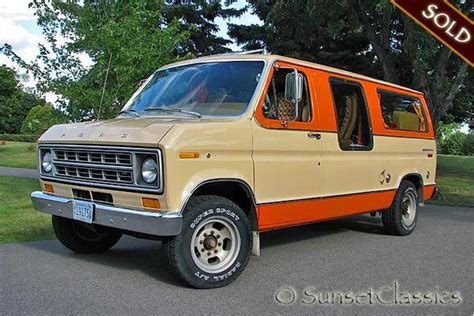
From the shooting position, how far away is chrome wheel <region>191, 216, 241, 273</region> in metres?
5.14

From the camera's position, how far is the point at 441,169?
832 inches

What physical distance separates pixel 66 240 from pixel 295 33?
44.9 feet

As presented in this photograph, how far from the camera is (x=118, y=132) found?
16.9 ft

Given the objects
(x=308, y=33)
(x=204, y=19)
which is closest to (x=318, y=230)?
(x=308, y=33)

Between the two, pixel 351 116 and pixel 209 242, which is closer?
pixel 209 242

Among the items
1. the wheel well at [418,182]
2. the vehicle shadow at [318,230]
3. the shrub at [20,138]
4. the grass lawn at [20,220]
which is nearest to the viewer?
the vehicle shadow at [318,230]

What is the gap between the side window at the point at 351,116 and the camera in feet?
22.8

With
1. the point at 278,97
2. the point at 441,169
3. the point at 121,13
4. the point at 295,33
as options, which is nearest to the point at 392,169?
the point at 278,97

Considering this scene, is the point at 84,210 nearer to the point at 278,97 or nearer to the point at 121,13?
the point at 278,97

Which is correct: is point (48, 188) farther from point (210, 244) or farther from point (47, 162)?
point (210, 244)

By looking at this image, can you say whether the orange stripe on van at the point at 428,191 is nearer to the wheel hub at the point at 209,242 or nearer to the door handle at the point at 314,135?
the door handle at the point at 314,135

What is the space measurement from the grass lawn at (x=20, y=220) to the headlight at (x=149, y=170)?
3442mm

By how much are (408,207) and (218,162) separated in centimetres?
434

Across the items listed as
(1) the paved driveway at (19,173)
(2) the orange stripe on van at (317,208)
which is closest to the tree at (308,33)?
(2) the orange stripe on van at (317,208)
